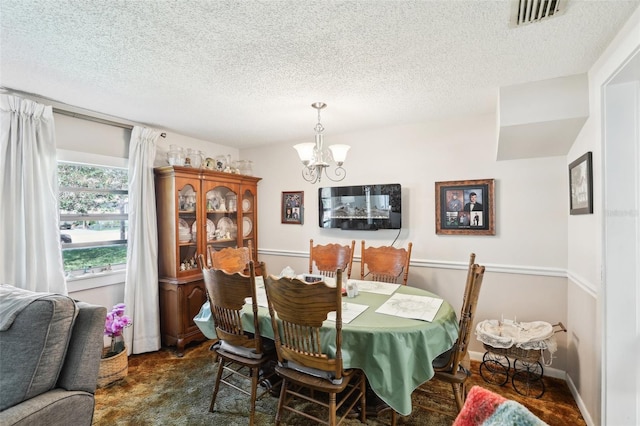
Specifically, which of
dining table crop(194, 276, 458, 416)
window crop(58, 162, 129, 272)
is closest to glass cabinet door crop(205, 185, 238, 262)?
window crop(58, 162, 129, 272)

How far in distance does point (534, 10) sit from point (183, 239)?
11.3ft

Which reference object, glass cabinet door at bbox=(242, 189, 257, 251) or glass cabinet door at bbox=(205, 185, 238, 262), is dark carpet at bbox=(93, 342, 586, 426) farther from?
glass cabinet door at bbox=(242, 189, 257, 251)

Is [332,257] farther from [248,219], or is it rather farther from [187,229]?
[187,229]

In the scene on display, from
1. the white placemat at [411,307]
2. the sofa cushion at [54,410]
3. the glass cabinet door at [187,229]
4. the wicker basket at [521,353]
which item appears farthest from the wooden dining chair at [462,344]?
the glass cabinet door at [187,229]

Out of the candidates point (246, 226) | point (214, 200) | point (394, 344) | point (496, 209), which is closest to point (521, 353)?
point (496, 209)

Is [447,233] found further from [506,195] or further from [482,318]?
[482,318]

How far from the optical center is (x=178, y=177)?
322cm

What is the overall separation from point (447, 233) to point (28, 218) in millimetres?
3636

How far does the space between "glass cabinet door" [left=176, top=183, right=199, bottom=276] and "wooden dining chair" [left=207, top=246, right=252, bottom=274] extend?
0.54 m

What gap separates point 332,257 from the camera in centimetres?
331

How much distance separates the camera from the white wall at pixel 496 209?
2650mm

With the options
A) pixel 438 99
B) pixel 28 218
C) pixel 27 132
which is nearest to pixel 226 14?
pixel 438 99

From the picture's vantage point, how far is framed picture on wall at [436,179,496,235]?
2861 mm

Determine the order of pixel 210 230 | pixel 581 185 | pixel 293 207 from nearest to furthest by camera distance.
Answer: pixel 581 185, pixel 210 230, pixel 293 207
